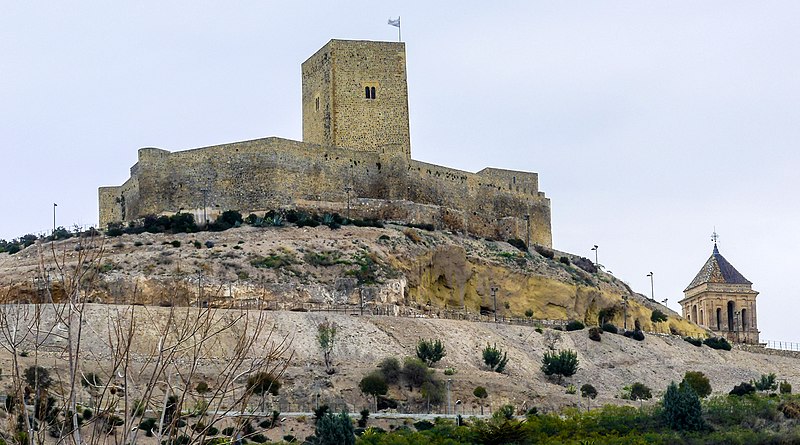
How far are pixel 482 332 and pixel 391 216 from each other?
32.4ft

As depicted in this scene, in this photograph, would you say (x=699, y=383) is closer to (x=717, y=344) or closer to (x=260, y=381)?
(x=717, y=344)

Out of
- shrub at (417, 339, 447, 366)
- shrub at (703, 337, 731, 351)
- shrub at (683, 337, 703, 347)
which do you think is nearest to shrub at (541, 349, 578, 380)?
shrub at (417, 339, 447, 366)

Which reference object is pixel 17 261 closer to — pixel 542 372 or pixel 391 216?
pixel 391 216

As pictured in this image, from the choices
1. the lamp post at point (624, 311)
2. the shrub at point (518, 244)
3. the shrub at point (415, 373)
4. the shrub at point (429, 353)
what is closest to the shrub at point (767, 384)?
the lamp post at point (624, 311)

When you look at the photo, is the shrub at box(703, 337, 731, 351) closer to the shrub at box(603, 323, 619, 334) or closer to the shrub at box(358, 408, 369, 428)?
the shrub at box(603, 323, 619, 334)

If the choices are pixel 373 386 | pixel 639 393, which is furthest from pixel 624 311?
pixel 373 386

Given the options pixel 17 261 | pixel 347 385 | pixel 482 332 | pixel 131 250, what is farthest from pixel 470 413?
pixel 17 261

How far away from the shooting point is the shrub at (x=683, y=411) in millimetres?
39312

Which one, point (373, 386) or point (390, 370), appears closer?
point (373, 386)

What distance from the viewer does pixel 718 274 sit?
237ft

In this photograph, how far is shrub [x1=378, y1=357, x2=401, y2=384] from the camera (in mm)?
43000

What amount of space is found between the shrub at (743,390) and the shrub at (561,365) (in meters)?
5.91

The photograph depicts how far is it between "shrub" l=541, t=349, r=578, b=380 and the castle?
1291 cm

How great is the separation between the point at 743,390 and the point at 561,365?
686cm
